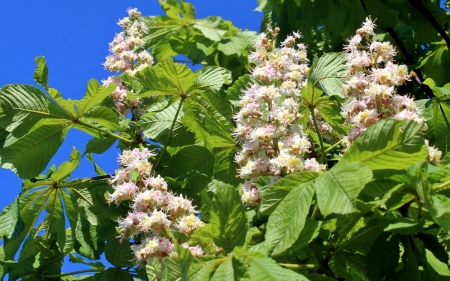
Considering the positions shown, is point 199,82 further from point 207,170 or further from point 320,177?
point 320,177

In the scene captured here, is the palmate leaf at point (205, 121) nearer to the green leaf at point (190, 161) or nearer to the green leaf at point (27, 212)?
the green leaf at point (190, 161)

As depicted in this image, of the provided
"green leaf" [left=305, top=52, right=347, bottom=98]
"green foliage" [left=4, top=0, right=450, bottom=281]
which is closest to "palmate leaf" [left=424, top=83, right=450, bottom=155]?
"green foliage" [left=4, top=0, right=450, bottom=281]

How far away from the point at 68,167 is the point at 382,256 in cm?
116

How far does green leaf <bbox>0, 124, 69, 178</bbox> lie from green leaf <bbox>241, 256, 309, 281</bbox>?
40.0 inches

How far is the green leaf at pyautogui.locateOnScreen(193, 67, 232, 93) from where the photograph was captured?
2.11 metres

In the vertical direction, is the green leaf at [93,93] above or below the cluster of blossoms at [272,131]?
above

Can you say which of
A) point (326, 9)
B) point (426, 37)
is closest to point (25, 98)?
point (326, 9)

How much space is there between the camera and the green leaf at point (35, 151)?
211 cm

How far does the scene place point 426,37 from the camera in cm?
358

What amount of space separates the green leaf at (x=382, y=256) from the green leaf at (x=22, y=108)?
1112mm

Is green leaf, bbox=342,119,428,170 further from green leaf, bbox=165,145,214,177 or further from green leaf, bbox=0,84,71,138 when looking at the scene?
green leaf, bbox=0,84,71,138

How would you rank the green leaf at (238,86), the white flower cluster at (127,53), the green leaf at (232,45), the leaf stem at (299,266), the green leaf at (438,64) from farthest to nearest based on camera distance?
the green leaf at (232,45), the green leaf at (438,64), the white flower cluster at (127,53), the green leaf at (238,86), the leaf stem at (299,266)

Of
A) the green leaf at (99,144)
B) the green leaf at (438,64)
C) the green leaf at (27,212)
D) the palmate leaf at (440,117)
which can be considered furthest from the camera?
the green leaf at (438,64)

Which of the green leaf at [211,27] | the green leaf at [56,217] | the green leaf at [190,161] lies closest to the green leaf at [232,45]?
the green leaf at [211,27]
